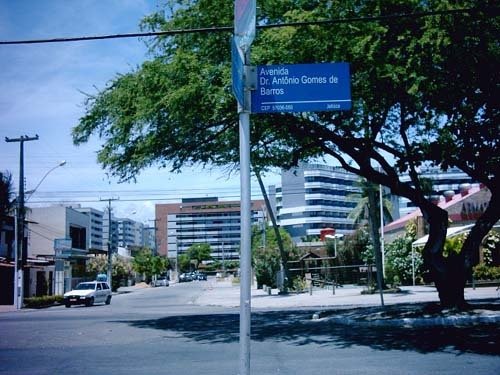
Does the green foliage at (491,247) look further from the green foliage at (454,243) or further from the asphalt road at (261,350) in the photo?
the asphalt road at (261,350)

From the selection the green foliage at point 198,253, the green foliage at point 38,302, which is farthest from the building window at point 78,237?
the green foliage at point 198,253

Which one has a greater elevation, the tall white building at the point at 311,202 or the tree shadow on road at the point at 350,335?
the tall white building at the point at 311,202

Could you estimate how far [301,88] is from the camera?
19.4 feet

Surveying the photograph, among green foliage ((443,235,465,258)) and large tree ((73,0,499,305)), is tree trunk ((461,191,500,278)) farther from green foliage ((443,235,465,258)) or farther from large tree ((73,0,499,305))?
green foliage ((443,235,465,258))

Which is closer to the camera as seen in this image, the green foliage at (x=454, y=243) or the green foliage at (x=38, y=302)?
the green foliage at (x=454, y=243)

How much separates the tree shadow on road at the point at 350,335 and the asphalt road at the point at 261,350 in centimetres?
2

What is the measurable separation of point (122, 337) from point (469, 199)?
31.0 m

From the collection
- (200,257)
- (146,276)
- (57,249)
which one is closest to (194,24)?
(57,249)

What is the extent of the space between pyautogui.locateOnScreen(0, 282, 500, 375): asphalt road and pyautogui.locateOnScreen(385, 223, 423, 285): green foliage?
25325mm

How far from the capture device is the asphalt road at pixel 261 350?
9.95 m

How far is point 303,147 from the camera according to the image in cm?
1902

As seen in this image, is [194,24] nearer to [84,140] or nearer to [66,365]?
[84,140]

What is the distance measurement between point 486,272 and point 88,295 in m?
25.5

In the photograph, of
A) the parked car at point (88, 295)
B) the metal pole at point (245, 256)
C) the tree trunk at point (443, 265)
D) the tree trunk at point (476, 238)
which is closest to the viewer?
the metal pole at point (245, 256)
